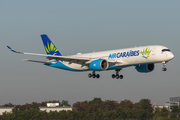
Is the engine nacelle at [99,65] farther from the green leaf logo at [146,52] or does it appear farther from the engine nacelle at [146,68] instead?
the engine nacelle at [146,68]

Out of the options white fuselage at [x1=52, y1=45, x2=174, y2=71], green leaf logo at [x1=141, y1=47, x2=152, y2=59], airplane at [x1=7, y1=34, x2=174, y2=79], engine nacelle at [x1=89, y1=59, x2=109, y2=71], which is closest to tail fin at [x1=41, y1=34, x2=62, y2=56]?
airplane at [x1=7, y1=34, x2=174, y2=79]

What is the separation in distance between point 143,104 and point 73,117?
59218 millimetres

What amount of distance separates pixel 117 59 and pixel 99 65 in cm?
319

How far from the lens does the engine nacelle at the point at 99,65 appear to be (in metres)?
50.9

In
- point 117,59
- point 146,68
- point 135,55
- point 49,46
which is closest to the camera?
point 135,55

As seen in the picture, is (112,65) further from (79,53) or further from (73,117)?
(73,117)

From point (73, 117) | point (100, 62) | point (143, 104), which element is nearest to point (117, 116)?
point (73, 117)

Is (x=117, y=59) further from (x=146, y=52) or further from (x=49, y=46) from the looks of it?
(x=49, y=46)

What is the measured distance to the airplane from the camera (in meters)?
47.6

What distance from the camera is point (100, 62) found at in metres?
51.0

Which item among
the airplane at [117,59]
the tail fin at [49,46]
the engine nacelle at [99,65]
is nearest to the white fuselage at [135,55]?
the airplane at [117,59]

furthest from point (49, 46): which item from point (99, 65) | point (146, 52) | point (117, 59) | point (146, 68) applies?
point (146, 52)

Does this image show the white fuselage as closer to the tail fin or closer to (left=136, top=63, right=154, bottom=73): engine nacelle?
(left=136, top=63, right=154, bottom=73): engine nacelle

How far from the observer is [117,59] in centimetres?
5144
